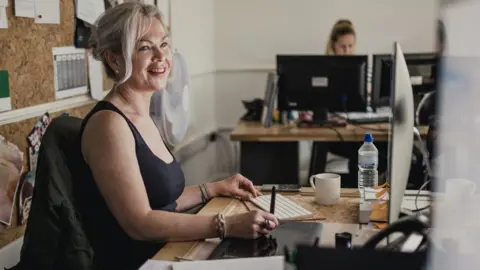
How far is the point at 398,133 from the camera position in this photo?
51.6 inches

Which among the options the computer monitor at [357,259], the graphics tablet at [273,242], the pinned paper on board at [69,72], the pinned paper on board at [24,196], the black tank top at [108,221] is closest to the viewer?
the computer monitor at [357,259]

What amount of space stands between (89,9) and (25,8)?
20.8 inches

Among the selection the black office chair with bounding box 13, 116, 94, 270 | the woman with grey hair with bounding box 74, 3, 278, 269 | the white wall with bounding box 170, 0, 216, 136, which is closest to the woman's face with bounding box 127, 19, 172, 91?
the woman with grey hair with bounding box 74, 3, 278, 269

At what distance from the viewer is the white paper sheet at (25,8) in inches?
80.5

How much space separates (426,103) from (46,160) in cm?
236

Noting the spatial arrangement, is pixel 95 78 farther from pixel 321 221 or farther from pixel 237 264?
pixel 237 264

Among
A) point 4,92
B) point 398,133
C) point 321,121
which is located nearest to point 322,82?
point 321,121

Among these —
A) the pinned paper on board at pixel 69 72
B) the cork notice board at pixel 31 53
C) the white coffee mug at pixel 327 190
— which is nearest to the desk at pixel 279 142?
the pinned paper on board at pixel 69 72

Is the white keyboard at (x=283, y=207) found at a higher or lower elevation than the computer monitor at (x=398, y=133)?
lower

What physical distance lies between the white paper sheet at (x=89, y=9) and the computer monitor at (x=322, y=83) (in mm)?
1275

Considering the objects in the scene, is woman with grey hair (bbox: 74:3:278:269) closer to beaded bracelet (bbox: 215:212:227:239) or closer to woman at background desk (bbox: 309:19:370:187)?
beaded bracelet (bbox: 215:212:227:239)

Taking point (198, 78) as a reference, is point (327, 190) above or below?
below

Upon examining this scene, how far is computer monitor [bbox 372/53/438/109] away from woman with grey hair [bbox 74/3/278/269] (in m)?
1.89

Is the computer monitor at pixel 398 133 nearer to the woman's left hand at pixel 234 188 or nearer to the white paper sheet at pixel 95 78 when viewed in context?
the woman's left hand at pixel 234 188
